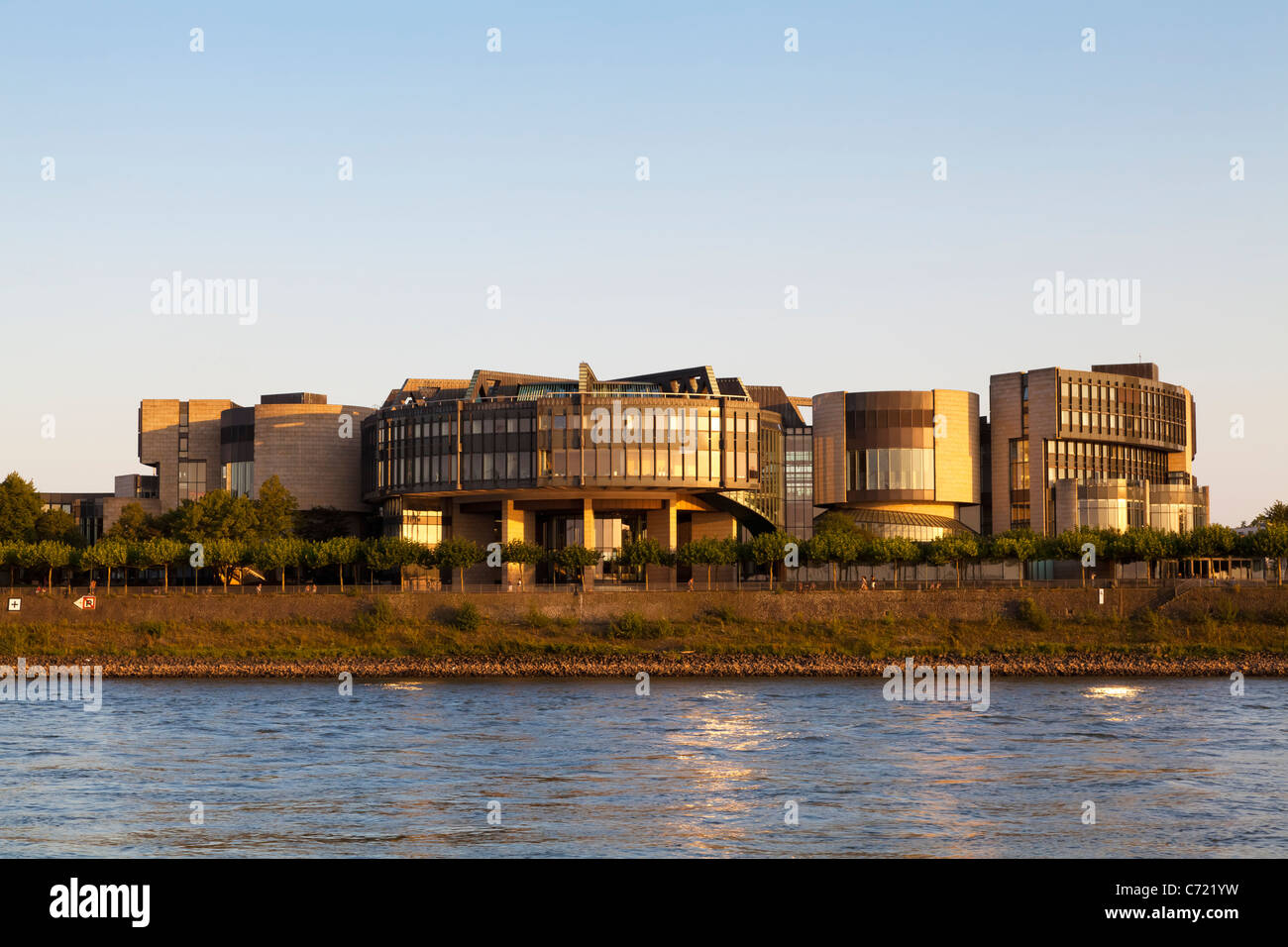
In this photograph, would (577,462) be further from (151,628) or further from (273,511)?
(151,628)

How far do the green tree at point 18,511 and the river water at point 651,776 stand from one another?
2623 inches

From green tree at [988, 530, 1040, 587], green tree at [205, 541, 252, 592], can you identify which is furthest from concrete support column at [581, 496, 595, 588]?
green tree at [988, 530, 1040, 587]

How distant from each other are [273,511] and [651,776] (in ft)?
321

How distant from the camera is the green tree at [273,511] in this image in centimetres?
13538

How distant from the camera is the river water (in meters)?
35.4

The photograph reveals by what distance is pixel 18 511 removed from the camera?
136500 millimetres

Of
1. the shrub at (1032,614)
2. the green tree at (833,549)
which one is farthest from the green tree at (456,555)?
the shrub at (1032,614)

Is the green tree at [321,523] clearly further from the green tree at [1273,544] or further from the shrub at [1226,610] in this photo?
the green tree at [1273,544]

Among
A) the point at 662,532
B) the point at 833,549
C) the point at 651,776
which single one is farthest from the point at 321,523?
the point at 651,776

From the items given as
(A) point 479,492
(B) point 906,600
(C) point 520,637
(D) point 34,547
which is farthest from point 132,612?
(B) point 906,600

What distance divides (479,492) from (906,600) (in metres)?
49.0
